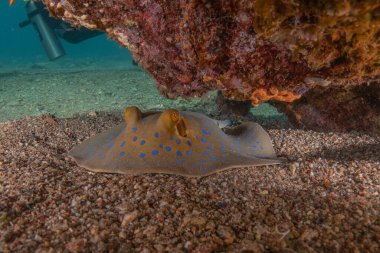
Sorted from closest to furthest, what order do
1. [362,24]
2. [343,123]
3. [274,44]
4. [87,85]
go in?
[362,24]
[274,44]
[343,123]
[87,85]

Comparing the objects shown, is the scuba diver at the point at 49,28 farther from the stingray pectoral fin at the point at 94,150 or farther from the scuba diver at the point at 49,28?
the stingray pectoral fin at the point at 94,150

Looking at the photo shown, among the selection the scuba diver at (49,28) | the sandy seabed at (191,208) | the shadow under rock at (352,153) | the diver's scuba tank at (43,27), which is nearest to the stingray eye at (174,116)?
the sandy seabed at (191,208)

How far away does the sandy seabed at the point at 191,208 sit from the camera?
2141 mm

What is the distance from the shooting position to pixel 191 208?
258 cm

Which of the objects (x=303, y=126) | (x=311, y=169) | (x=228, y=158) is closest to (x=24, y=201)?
(x=228, y=158)

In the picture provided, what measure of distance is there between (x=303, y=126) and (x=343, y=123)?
2.36 ft

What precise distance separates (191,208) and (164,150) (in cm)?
77

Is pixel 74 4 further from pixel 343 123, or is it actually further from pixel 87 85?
pixel 87 85

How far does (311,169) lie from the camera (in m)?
3.64

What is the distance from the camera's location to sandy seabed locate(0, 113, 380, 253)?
2.14 m

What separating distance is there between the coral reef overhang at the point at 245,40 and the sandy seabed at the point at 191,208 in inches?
45.6

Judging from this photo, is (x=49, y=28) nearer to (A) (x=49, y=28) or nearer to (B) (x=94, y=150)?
(A) (x=49, y=28)

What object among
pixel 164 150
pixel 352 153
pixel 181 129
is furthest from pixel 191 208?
pixel 352 153

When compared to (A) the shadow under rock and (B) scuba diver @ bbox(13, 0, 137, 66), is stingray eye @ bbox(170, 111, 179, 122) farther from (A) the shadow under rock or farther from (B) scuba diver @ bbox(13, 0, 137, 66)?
(B) scuba diver @ bbox(13, 0, 137, 66)
